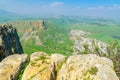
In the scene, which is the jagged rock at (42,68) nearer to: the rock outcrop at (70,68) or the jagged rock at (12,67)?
the rock outcrop at (70,68)

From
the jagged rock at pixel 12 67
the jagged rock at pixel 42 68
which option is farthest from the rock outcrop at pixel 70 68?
the jagged rock at pixel 12 67

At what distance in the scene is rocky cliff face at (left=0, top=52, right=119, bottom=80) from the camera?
31294 millimetres

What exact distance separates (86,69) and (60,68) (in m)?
6.12

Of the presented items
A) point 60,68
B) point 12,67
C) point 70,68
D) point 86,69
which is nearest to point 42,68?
point 60,68

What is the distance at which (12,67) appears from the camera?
38031 millimetres

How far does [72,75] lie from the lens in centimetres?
3281

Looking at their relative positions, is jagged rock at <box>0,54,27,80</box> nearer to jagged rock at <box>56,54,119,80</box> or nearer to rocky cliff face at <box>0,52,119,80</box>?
rocky cliff face at <box>0,52,119,80</box>

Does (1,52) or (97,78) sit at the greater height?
(97,78)

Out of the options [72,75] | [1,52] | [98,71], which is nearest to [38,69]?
[72,75]

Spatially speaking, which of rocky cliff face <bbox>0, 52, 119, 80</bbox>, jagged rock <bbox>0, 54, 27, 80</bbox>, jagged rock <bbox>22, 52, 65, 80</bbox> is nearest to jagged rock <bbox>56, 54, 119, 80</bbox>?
rocky cliff face <bbox>0, 52, 119, 80</bbox>

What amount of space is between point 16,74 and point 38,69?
4.24 meters

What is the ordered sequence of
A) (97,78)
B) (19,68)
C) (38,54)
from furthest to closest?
(38,54) → (19,68) → (97,78)

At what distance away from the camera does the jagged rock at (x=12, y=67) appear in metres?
36.0

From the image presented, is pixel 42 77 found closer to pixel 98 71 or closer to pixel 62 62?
pixel 62 62
